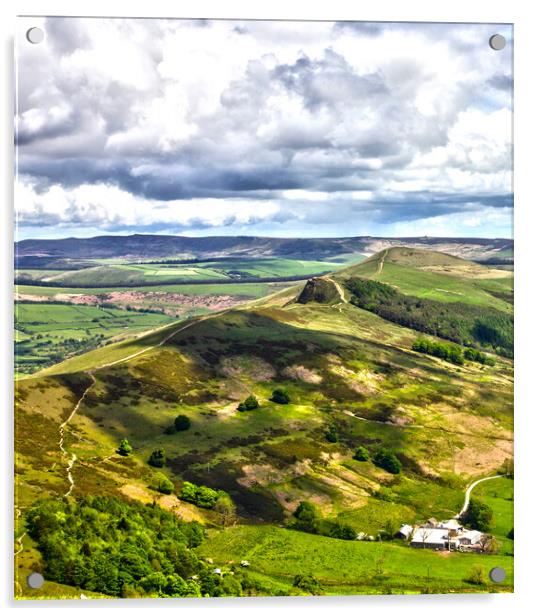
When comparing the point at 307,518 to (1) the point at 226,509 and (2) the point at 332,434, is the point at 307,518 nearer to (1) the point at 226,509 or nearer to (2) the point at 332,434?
(1) the point at 226,509

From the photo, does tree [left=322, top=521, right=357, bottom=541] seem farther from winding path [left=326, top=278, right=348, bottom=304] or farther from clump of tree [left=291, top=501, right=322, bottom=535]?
winding path [left=326, top=278, right=348, bottom=304]

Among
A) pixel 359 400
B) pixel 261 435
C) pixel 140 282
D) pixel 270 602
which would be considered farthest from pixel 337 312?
pixel 270 602

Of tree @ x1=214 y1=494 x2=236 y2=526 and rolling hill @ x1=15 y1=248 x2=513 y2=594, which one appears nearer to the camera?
rolling hill @ x1=15 y1=248 x2=513 y2=594

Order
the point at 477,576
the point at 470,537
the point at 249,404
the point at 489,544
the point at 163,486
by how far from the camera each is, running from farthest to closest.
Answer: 1. the point at 249,404
2. the point at 163,486
3. the point at 470,537
4. the point at 489,544
5. the point at 477,576

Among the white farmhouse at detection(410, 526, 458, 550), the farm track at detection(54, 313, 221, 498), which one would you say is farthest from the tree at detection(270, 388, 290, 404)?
the white farmhouse at detection(410, 526, 458, 550)

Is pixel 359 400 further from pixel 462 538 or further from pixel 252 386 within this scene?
pixel 462 538

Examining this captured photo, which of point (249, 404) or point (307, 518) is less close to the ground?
point (249, 404)

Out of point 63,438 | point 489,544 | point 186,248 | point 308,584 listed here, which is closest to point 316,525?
point 308,584
